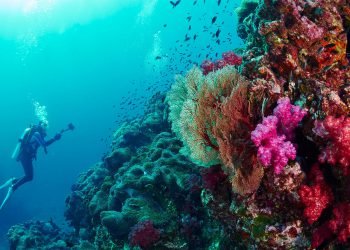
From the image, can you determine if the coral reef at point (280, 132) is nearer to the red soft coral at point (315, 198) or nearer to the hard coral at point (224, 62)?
the red soft coral at point (315, 198)

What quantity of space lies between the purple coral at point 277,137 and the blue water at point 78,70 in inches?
3266

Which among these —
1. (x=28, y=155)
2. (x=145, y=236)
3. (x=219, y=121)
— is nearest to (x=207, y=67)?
(x=219, y=121)

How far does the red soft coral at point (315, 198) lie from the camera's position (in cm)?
361

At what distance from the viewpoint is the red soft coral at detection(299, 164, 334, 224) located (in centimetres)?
361

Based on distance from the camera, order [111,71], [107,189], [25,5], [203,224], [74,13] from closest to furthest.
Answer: [203,224] → [107,189] → [25,5] → [74,13] → [111,71]

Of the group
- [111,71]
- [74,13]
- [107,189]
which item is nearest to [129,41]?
[111,71]

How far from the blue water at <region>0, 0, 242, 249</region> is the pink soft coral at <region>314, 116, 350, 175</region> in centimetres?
8344

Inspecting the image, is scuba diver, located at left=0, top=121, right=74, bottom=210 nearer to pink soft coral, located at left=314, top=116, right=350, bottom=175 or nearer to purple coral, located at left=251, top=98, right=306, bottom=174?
purple coral, located at left=251, top=98, right=306, bottom=174

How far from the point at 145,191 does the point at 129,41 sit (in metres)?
136

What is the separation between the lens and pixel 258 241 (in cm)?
401

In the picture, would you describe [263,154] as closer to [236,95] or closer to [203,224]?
[236,95]

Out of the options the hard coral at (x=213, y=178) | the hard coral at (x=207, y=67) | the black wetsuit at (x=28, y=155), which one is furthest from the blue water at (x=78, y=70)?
the hard coral at (x=213, y=178)

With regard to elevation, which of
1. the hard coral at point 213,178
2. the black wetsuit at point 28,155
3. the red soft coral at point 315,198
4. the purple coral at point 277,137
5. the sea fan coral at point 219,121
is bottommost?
the red soft coral at point 315,198

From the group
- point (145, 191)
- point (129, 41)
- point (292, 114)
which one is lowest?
point (292, 114)
